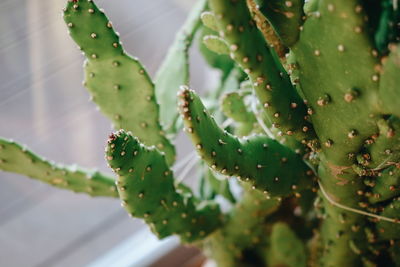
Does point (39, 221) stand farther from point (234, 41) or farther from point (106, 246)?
point (234, 41)

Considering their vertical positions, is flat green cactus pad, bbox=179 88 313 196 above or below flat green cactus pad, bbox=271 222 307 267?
above

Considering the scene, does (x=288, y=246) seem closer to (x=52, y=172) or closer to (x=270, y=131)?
(x=270, y=131)

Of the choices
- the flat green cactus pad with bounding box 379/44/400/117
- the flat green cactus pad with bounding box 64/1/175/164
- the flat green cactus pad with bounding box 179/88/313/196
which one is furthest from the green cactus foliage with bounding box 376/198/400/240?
the flat green cactus pad with bounding box 64/1/175/164

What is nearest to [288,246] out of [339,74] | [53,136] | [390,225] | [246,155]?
[390,225]

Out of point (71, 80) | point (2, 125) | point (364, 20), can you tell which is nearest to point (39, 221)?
point (2, 125)

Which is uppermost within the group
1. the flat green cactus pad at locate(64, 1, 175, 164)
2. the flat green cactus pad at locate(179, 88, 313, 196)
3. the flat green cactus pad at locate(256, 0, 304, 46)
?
the flat green cactus pad at locate(64, 1, 175, 164)

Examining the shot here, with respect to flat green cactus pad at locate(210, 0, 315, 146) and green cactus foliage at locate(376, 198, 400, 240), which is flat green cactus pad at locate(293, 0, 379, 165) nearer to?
flat green cactus pad at locate(210, 0, 315, 146)

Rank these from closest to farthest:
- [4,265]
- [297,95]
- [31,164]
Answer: [297,95], [31,164], [4,265]

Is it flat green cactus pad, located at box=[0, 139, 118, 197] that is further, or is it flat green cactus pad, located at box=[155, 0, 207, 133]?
flat green cactus pad, located at box=[155, 0, 207, 133]
